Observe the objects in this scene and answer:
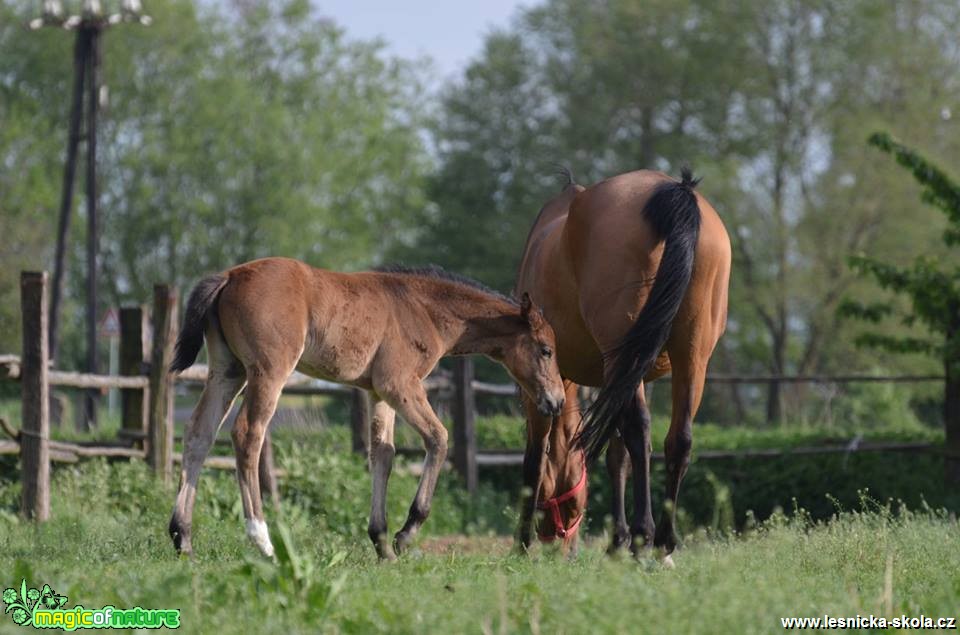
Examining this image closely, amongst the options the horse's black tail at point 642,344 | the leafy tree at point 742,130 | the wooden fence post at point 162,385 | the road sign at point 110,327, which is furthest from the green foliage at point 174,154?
the horse's black tail at point 642,344

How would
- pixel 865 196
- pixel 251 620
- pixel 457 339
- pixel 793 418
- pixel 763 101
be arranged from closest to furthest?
1. pixel 251 620
2. pixel 457 339
3. pixel 793 418
4. pixel 865 196
5. pixel 763 101

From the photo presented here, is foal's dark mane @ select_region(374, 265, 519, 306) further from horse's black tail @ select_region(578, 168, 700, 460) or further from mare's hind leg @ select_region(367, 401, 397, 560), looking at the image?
horse's black tail @ select_region(578, 168, 700, 460)

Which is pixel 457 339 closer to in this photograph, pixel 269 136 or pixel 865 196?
pixel 865 196

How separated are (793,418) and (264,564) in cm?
2066

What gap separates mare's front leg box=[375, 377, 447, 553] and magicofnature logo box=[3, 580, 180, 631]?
245 centimetres

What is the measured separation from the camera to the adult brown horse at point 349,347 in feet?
22.1

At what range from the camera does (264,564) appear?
499cm

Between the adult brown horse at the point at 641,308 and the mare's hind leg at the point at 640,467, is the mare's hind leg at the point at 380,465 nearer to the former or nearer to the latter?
the adult brown horse at the point at 641,308

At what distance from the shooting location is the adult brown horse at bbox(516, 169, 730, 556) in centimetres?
671

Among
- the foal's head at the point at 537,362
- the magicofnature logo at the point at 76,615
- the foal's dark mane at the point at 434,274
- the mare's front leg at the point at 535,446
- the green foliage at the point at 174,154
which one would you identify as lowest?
the magicofnature logo at the point at 76,615

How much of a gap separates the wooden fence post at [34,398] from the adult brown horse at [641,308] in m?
4.04

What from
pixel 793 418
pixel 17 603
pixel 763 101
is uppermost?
pixel 763 101

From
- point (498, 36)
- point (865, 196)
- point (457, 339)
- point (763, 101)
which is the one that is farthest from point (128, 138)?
point (457, 339)

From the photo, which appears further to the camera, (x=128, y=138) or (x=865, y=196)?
(x=128, y=138)
